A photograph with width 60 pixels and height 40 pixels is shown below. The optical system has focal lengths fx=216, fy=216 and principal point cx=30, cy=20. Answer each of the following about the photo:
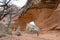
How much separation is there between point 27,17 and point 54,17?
5.69 feet

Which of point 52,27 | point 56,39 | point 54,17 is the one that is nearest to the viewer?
point 56,39

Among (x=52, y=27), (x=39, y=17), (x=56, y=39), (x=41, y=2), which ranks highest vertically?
(x=41, y=2)

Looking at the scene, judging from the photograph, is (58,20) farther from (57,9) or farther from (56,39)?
(56,39)

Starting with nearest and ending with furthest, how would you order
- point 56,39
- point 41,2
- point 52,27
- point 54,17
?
point 56,39 → point 52,27 → point 54,17 → point 41,2

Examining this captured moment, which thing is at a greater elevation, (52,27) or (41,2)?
(41,2)

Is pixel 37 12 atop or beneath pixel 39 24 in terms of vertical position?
atop

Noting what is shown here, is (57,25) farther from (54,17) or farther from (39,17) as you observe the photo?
(39,17)

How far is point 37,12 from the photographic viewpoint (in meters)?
11.7

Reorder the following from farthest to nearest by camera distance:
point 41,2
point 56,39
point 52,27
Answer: point 41,2
point 52,27
point 56,39

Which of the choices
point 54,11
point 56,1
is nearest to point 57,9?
point 54,11

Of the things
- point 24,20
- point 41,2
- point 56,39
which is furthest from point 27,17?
point 56,39

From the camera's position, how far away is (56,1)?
11.7m

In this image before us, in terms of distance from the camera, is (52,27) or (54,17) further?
(54,17)

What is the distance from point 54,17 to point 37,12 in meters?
1.35
